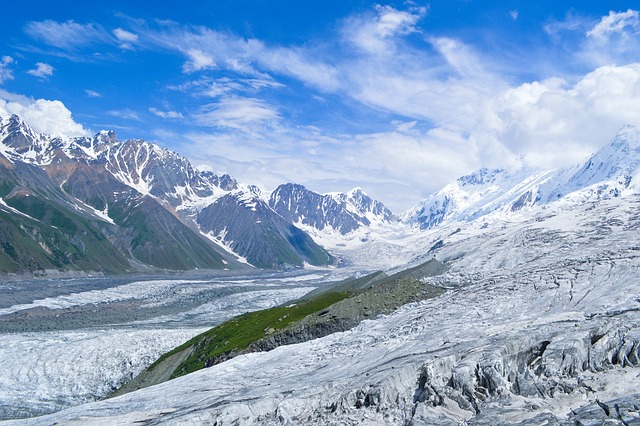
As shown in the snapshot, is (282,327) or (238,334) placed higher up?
(282,327)

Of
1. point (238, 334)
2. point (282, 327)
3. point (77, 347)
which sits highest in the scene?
point (282, 327)

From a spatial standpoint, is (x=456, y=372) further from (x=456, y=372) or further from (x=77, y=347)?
(x=77, y=347)

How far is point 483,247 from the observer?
13125 centimetres

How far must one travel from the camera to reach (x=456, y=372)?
25328 mm

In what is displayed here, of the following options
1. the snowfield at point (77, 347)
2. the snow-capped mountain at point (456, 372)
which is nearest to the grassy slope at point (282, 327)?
the snowfield at point (77, 347)

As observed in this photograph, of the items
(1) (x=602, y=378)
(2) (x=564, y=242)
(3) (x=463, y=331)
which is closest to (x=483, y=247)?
(2) (x=564, y=242)

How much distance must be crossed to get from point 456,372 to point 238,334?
4501 centimetres

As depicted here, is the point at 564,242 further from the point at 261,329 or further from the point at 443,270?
the point at 261,329

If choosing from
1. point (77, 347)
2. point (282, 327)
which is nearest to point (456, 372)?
point (282, 327)

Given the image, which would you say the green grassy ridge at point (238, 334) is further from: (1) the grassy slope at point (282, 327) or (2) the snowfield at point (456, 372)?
(2) the snowfield at point (456, 372)

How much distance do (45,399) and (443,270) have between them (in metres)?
72.0

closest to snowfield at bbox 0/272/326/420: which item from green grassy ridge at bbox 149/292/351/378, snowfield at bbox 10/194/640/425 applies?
green grassy ridge at bbox 149/292/351/378

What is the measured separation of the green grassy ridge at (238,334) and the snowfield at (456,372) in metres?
15.8

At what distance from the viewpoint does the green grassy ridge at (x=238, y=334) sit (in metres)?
60.0
